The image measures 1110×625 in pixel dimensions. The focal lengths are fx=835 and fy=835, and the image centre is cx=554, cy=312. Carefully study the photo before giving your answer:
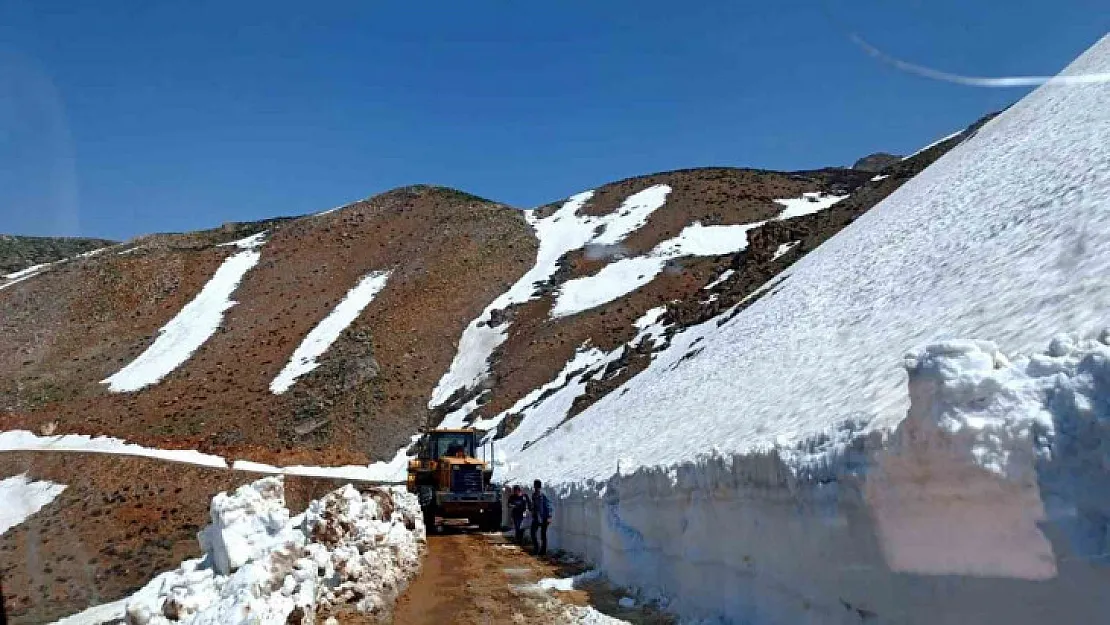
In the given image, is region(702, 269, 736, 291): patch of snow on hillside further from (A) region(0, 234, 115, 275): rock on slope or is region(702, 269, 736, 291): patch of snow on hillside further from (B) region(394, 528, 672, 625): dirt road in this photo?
(A) region(0, 234, 115, 275): rock on slope

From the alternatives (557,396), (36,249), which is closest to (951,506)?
(557,396)

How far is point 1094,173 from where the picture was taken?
37.7 feet

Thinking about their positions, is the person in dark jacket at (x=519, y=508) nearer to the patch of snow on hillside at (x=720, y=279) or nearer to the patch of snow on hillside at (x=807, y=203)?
the patch of snow on hillside at (x=720, y=279)

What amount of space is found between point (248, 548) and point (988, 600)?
30.0ft

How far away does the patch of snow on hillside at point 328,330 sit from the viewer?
176 ft

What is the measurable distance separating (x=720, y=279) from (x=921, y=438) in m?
37.8

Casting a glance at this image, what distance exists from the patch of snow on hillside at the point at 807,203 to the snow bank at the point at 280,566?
5212cm

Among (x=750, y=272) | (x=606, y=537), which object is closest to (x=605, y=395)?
(x=750, y=272)

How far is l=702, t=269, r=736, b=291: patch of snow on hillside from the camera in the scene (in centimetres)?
4022

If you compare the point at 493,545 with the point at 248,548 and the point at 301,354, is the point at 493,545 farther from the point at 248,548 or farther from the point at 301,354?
the point at 301,354

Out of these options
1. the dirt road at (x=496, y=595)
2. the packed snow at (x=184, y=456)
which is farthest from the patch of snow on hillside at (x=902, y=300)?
the packed snow at (x=184, y=456)

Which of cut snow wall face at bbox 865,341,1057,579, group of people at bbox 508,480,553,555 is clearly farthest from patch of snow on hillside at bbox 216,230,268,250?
cut snow wall face at bbox 865,341,1057,579

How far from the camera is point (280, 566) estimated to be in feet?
34.2

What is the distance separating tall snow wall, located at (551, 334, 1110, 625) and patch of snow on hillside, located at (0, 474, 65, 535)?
31487mm
